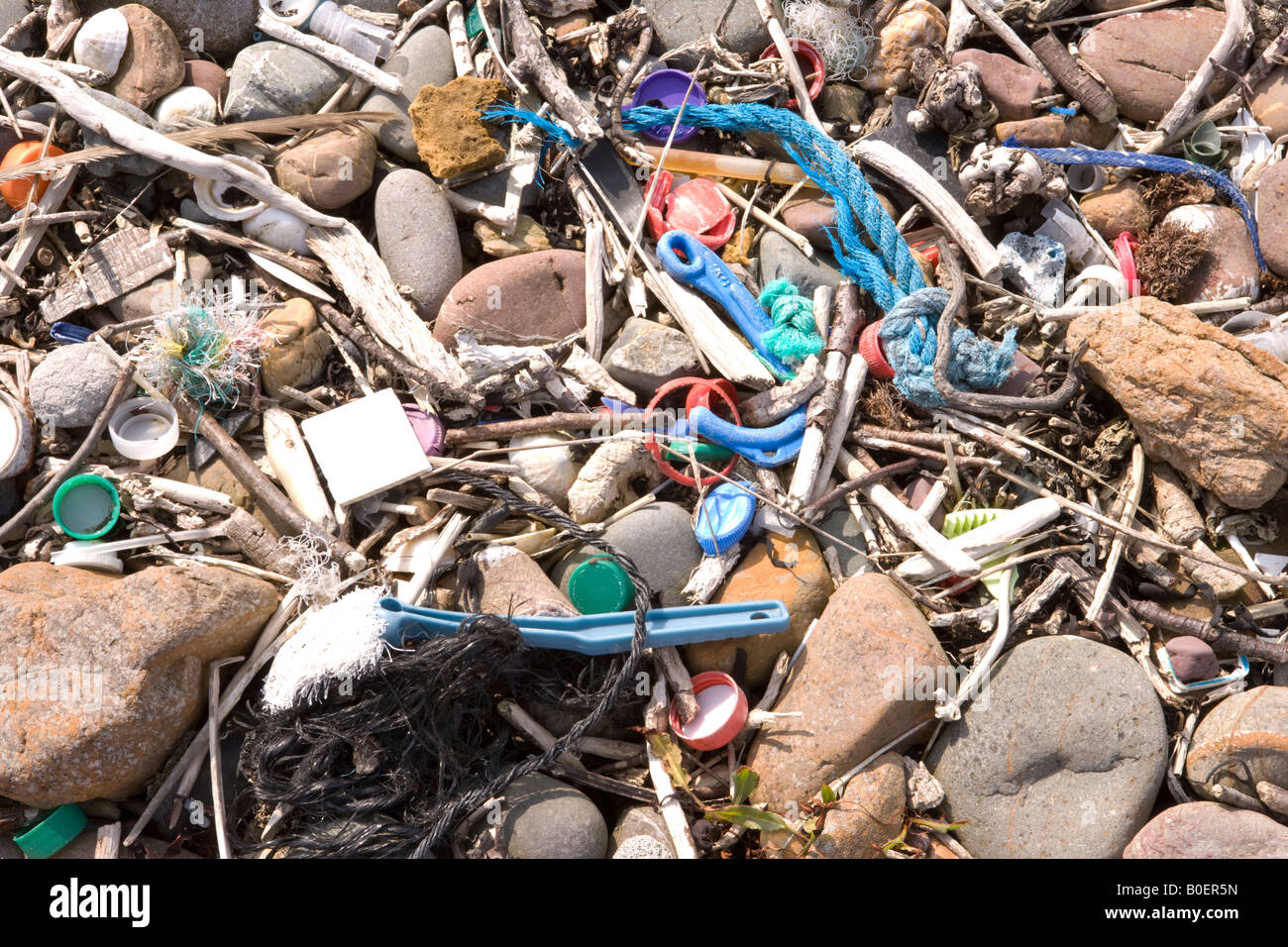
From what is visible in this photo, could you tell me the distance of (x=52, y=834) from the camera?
4.07 metres

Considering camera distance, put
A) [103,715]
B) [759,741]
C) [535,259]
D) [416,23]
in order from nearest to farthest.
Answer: [103,715] → [759,741] → [535,259] → [416,23]

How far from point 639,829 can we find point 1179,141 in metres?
4.77

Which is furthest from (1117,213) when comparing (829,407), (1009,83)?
(829,407)

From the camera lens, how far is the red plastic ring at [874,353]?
4723 mm

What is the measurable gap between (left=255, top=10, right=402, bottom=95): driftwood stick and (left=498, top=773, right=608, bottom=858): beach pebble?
3.85 meters

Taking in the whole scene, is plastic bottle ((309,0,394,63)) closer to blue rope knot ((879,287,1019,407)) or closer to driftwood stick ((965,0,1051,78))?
blue rope knot ((879,287,1019,407))

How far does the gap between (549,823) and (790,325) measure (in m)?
2.74

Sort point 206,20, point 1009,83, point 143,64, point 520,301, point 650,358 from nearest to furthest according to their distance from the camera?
point 650,358, point 520,301, point 143,64, point 1009,83, point 206,20

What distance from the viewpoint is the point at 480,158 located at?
4.93 meters

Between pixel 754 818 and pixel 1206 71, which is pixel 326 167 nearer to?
pixel 754 818

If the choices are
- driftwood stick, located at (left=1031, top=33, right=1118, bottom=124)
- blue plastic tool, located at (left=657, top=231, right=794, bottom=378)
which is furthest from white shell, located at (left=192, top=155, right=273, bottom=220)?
driftwood stick, located at (left=1031, top=33, right=1118, bottom=124)

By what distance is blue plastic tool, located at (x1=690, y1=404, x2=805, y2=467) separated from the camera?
456 centimetres

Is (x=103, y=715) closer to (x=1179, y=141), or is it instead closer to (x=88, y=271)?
(x=88, y=271)
